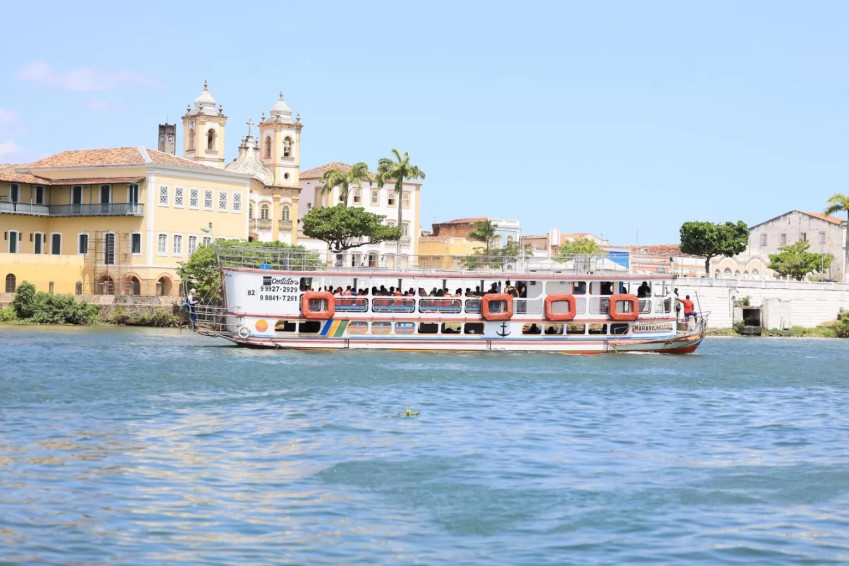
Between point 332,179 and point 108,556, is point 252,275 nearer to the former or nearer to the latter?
point 108,556

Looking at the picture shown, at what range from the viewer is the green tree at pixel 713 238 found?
87.4 metres

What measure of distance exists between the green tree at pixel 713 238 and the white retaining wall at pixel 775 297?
39.2ft

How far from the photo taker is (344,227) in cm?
7750

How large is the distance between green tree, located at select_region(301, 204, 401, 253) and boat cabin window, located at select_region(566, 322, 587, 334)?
3563 centimetres

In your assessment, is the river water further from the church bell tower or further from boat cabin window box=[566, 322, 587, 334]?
the church bell tower

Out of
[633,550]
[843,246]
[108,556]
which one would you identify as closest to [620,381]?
[633,550]

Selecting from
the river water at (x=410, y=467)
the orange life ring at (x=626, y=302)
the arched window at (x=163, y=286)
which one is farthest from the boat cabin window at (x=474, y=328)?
the arched window at (x=163, y=286)

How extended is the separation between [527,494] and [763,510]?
309 cm

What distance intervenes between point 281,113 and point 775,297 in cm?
3474

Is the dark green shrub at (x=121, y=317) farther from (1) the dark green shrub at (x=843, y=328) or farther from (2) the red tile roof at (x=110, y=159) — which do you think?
(1) the dark green shrub at (x=843, y=328)

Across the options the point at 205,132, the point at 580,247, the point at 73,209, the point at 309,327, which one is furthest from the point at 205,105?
the point at 309,327

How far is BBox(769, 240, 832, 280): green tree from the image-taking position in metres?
93.6

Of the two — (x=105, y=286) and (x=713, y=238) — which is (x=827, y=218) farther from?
(x=105, y=286)

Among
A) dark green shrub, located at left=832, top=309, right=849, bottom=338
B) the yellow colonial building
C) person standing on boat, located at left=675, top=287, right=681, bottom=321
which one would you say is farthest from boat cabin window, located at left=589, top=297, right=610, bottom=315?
dark green shrub, located at left=832, top=309, right=849, bottom=338
